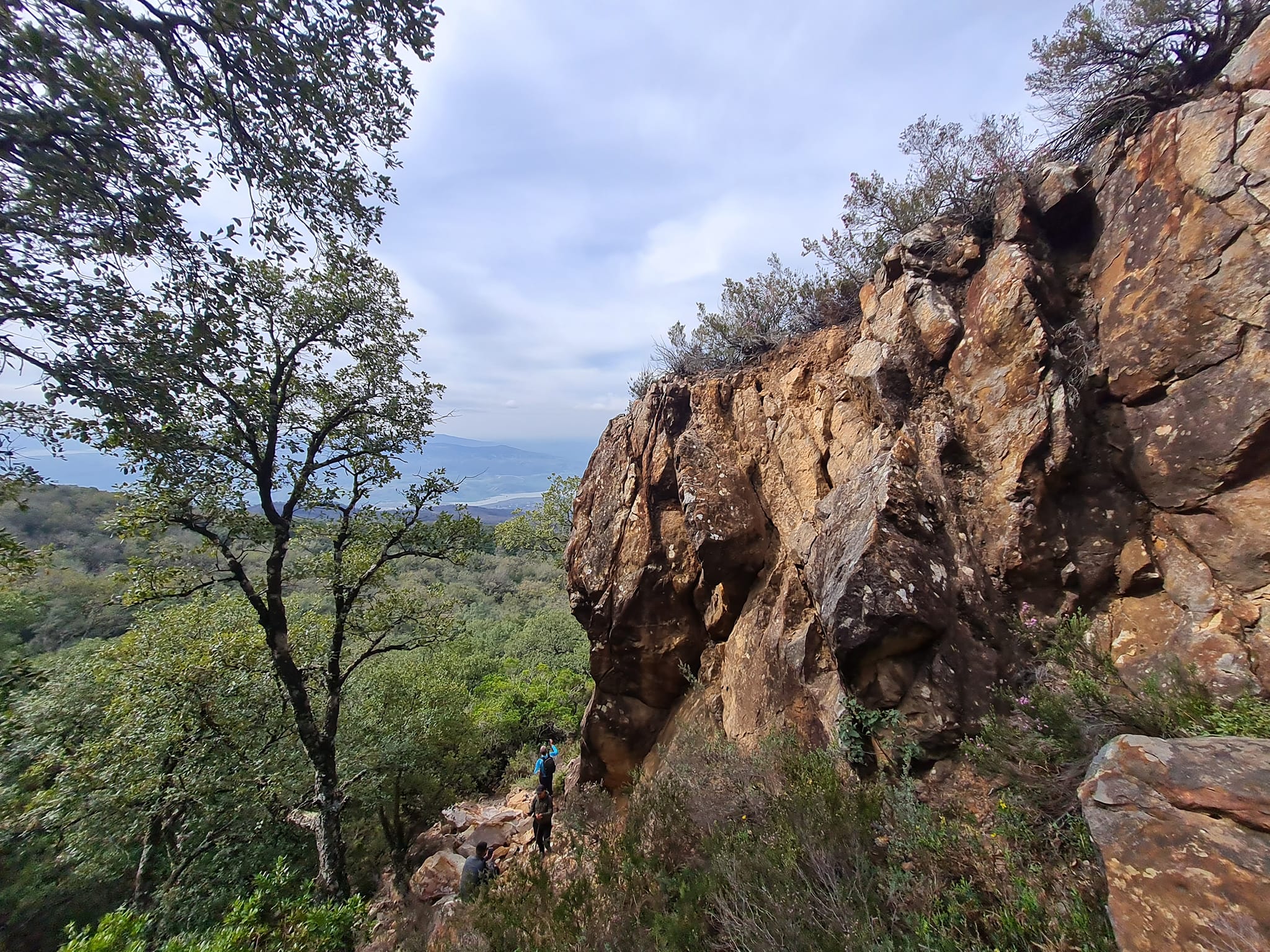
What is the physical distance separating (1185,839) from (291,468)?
11.5 meters

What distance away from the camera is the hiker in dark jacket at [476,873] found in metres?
7.06

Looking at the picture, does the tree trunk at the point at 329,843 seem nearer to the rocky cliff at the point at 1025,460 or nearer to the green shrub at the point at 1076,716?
the rocky cliff at the point at 1025,460

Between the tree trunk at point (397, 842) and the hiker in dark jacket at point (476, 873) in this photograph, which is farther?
the tree trunk at point (397, 842)

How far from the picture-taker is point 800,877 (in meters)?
3.42

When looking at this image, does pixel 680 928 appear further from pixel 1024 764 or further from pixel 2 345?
pixel 2 345

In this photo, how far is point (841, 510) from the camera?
5773mm

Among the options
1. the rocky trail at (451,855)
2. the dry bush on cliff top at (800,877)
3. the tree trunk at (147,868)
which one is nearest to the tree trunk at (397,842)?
the rocky trail at (451,855)

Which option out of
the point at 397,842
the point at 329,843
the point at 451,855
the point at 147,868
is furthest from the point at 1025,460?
the point at 397,842

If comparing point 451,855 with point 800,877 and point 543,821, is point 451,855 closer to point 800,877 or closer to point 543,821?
point 543,821

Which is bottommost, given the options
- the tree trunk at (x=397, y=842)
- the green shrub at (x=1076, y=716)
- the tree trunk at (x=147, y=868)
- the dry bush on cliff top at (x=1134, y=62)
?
the tree trunk at (x=397, y=842)

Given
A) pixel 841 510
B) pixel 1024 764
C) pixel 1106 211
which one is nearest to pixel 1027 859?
pixel 1024 764

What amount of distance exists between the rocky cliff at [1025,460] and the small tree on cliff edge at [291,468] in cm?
615

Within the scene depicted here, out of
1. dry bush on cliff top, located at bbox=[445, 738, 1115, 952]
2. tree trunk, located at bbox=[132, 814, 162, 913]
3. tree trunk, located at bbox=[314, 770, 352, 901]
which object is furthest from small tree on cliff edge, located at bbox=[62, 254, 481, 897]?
dry bush on cliff top, located at bbox=[445, 738, 1115, 952]

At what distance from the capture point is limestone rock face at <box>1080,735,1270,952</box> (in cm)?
203
